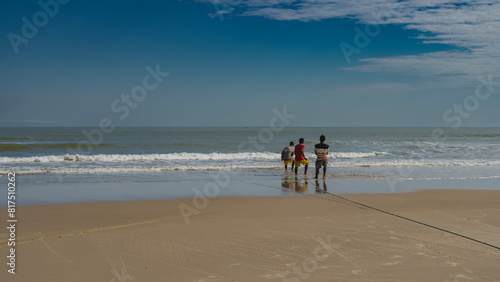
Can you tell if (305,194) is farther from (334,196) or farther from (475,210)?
(475,210)

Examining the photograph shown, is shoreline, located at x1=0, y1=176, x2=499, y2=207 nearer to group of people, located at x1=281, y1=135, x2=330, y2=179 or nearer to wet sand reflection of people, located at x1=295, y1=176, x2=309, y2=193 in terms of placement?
wet sand reflection of people, located at x1=295, y1=176, x2=309, y2=193

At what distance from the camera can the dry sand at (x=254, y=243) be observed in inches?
206

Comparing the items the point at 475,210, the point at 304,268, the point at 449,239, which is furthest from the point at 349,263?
the point at 475,210

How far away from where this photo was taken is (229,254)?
19.6 ft

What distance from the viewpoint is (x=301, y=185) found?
14.0m

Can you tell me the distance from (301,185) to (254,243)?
7684 millimetres

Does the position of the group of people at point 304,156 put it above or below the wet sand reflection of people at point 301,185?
above

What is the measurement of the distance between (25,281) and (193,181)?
33.5 ft

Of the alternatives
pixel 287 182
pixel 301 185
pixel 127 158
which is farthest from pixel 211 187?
pixel 127 158

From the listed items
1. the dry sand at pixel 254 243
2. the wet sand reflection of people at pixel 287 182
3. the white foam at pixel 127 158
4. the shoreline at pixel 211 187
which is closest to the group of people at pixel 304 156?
the shoreline at pixel 211 187

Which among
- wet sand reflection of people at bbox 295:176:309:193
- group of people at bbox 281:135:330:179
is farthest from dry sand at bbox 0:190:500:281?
group of people at bbox 281:135:330:179

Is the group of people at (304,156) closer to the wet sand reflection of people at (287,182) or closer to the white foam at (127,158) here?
the wet sand reflection of people at (287,182)

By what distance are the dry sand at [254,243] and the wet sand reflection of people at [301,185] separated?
293cm

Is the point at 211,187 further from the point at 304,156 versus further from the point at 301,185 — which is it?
the point at 304,156
